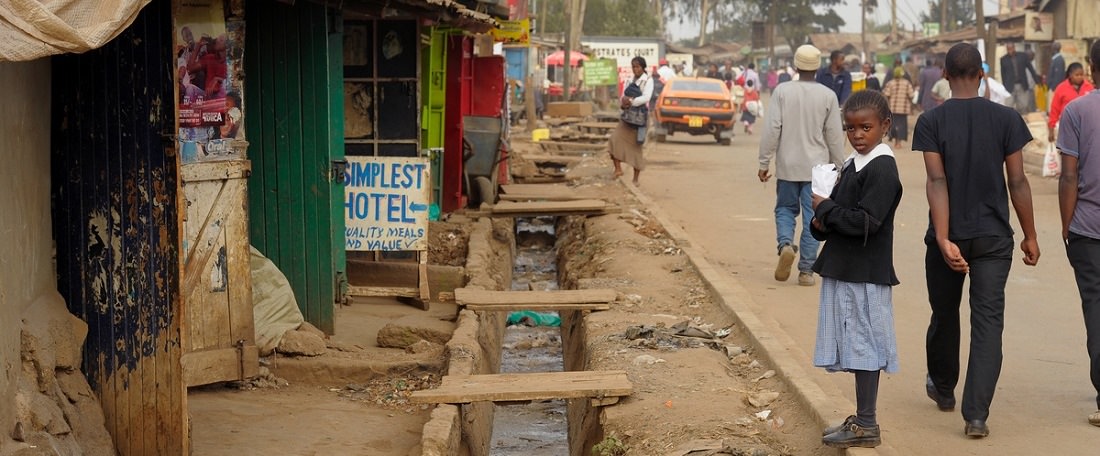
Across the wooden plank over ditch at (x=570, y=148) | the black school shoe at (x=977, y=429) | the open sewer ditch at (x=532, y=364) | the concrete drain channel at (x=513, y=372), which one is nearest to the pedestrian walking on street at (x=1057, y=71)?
the wooden plank over ditch at (x=570, y=148)

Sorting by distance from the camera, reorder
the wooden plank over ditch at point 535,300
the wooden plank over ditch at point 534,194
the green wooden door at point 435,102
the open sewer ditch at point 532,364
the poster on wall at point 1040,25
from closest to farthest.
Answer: the open sewer ditch at point 532,364 → the wooden plank over ditch at point 535,300 → the green wooden door at point 435,102 → the wooden plank over ditch at point 534,194 → the poster on wall at point 1040,25

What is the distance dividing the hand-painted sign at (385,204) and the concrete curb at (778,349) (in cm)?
224

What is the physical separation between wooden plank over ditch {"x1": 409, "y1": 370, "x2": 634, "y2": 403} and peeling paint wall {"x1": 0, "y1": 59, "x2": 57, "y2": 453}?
212 cm

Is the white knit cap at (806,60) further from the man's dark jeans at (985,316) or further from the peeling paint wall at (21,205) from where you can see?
the peeling paint wall at (21,205)

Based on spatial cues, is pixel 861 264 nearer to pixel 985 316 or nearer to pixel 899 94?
pixel 985 316

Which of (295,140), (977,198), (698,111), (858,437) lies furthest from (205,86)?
(698,111)

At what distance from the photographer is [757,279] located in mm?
11133

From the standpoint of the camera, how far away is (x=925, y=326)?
9.05 meters

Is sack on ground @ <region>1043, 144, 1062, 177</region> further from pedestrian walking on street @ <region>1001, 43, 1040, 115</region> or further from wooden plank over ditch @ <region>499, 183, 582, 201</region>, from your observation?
pedestrian walking on street @ <region>1001, 43, 1040, 115</region>

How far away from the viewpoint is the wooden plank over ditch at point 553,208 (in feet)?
47.3

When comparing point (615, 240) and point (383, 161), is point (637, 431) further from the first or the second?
point (615, 240)

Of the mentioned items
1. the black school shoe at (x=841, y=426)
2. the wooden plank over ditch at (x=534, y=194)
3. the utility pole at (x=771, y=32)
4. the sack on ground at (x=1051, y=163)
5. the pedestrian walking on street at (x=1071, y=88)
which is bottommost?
the black school shoe at (x=841, y=426)

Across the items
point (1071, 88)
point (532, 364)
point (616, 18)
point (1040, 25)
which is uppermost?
point (616, 18)

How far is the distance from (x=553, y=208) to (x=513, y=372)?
14.7ft
